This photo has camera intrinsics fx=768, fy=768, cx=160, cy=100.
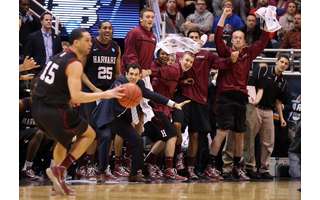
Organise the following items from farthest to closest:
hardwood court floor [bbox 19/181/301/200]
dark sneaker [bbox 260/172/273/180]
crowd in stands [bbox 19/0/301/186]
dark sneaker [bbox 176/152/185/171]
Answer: dark sneaker [bbox 260/172/273/180]
dark sneaker [bbox 176/152/185/171]
crowd in stands [bbox 19/0/301/186]
hardwood court floor [bbox 19/181/301/200]

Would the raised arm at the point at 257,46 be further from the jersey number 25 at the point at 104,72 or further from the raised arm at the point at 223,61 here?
the jersey number 25 at the point at 104,72

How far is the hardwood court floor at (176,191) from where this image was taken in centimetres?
823

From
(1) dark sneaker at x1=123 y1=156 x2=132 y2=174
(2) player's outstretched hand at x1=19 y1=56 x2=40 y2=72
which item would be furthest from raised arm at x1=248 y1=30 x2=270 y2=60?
(2) player's outstretched hand at x1=19 y1=56 x2=40 y2=72

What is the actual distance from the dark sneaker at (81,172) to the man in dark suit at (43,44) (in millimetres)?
1583

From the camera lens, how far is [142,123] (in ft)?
35.3

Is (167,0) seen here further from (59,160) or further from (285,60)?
(59,160)

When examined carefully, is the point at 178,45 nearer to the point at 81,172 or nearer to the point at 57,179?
the point at 81,172

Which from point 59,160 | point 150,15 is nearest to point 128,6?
point 150,15

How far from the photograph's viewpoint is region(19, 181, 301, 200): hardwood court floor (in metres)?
8.23

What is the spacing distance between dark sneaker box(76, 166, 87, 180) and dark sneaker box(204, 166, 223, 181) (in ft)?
6.06

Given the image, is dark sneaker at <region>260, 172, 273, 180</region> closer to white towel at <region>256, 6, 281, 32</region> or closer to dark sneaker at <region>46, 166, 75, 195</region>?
white towel at <region>256, 6, 281, 32</region>

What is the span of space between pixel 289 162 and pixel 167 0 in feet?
12.8

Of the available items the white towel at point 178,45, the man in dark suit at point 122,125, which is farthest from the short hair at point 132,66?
the white towel at point 178,45

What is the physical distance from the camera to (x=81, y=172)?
411 inches
